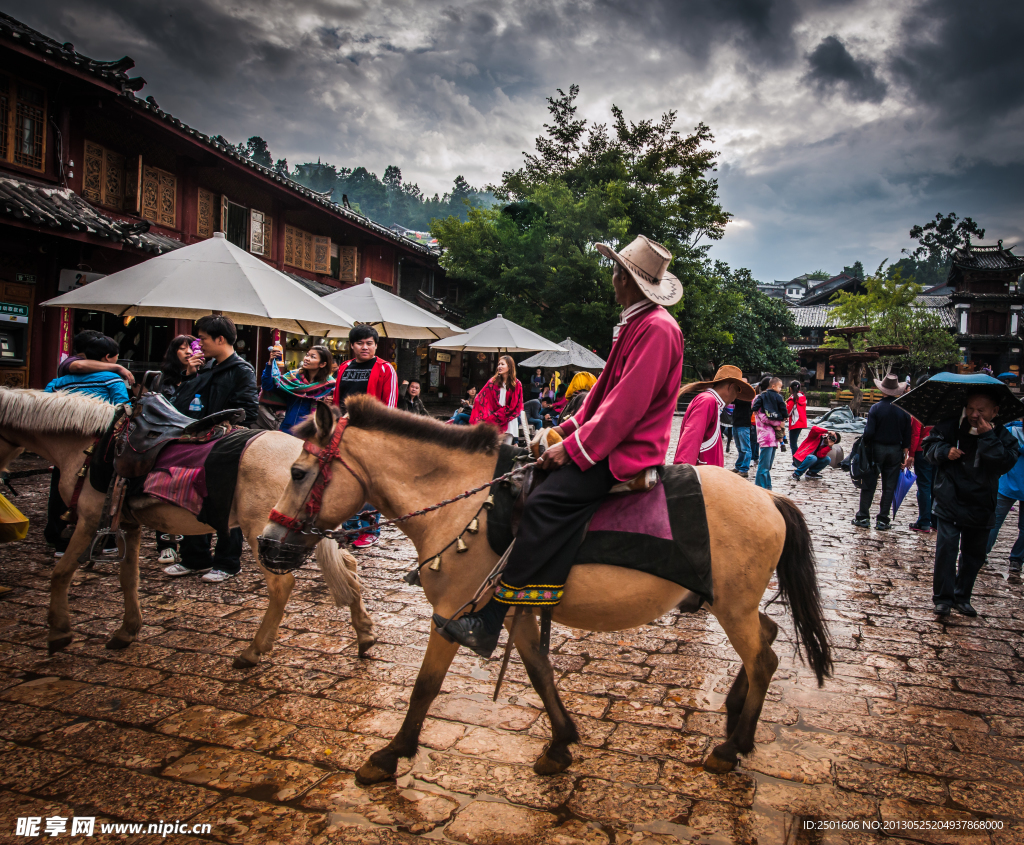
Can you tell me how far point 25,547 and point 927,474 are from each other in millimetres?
10406

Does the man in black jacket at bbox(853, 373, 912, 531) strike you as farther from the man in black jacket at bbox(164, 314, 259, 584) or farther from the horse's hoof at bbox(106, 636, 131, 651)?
the horse's hoof at bbox(106, 636, 131, 651)

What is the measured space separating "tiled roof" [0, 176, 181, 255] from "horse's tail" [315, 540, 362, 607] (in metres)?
8.44

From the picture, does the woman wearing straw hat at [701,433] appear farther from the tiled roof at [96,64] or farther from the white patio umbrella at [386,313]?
the tiled roof at [96,64]

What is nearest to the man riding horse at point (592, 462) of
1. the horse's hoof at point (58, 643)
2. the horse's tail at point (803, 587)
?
the horse's tail at point (803, 587)

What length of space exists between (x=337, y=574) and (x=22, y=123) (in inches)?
454

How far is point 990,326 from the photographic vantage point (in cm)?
4272

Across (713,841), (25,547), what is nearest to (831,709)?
(713,841)

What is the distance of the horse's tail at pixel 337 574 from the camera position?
3.53 m

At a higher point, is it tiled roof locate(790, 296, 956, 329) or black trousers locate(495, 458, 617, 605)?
tiled roof locate(790, 296, 956, 329)

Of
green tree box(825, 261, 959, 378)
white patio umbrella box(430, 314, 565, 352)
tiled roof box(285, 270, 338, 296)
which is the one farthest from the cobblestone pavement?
green tree box(825, 261, 959, 378)

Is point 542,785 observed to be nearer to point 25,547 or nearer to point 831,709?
point 831,709

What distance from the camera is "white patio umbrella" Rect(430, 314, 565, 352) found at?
532 inches

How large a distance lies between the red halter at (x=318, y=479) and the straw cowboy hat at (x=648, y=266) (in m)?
1.48

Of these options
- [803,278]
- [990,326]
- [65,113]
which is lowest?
[65,113]
